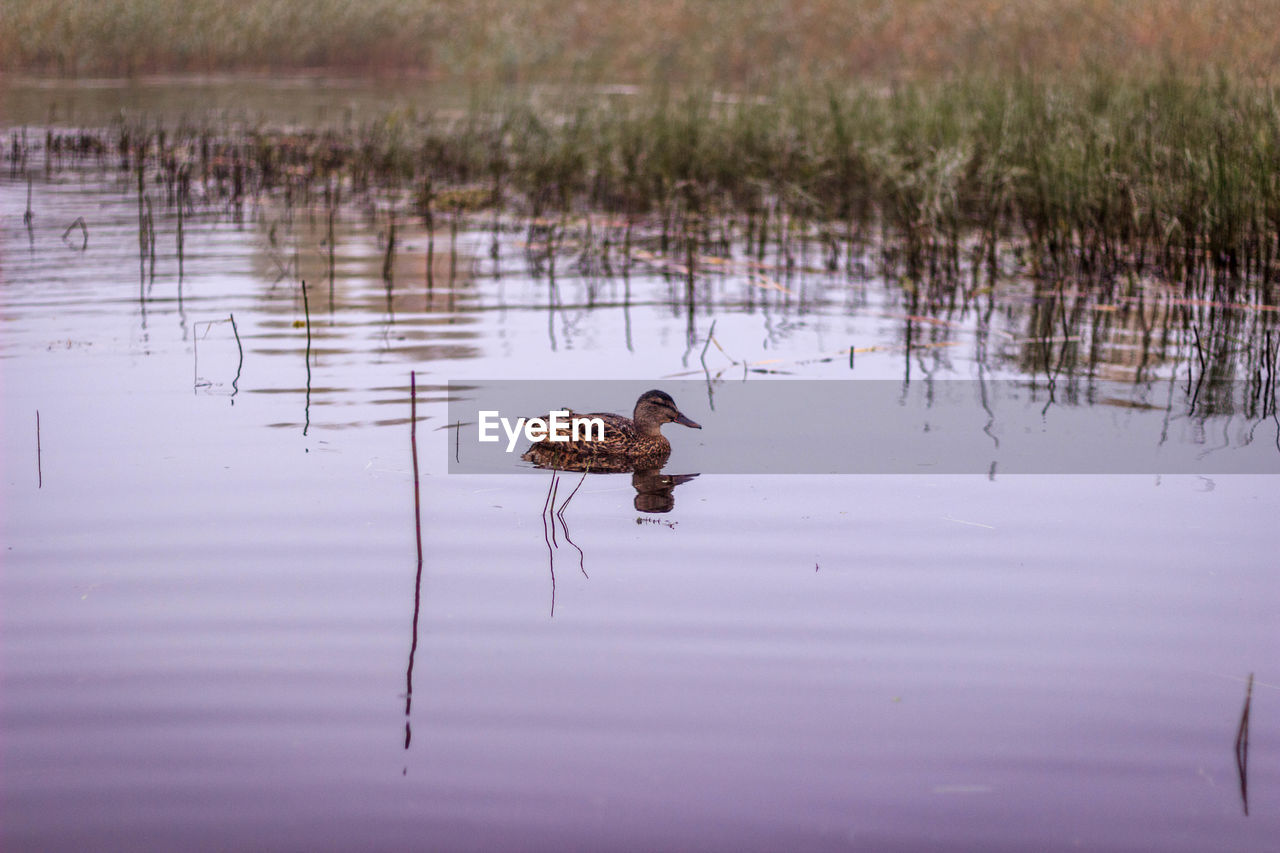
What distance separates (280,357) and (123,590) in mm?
3640

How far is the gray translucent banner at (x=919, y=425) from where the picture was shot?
6152mm

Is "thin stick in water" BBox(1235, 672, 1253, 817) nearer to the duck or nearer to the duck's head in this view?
the duck

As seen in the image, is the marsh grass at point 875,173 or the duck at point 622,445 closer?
the duck at point 622,445

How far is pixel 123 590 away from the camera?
457cm

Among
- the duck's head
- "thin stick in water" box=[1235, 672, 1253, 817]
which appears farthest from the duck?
"thin stick in water" box=[1235, 672, 1253, 817]

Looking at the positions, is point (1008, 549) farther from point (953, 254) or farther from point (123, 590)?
point (953, 254)

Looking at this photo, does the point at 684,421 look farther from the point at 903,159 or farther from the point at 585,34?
the point at 585,34

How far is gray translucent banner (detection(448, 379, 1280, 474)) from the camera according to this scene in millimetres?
6152

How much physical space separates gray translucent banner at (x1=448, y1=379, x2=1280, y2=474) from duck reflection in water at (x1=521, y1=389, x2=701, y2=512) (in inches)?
3.9

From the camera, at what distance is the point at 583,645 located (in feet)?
13.7

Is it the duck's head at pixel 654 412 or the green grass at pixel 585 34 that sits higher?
the green grass at pixel 585 34

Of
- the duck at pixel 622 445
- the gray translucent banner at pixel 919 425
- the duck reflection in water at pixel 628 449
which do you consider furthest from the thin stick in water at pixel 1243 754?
the duck at pixel 622 445

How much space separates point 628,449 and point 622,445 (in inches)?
1.2

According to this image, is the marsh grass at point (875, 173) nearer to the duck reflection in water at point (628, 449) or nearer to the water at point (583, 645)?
the water at point (583, 645)
